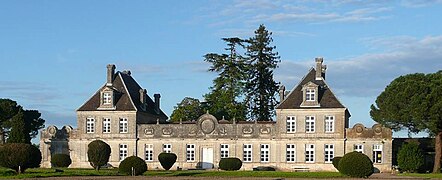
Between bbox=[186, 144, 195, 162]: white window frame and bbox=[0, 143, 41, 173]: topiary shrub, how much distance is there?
18.6 metres

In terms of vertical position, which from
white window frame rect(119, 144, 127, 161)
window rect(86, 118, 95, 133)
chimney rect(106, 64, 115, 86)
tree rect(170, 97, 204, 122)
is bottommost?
white window frame rect(119, 144, 127, 161)

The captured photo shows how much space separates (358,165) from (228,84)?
37.4m

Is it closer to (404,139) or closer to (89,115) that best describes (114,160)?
(89,115)

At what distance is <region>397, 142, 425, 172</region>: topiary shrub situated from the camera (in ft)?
192

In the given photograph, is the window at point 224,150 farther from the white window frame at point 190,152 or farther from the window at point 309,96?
the window at point 309,96

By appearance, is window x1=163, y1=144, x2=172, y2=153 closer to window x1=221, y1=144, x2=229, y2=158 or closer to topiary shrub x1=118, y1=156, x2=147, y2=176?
window x1=221, y1=144, x2=229, y2=158

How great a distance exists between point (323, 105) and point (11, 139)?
26139mm

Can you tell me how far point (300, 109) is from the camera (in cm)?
6231

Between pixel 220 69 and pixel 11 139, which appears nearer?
pixel 11 139

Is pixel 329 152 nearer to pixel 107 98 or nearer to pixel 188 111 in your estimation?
pixel 107 98

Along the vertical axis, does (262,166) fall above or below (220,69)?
below

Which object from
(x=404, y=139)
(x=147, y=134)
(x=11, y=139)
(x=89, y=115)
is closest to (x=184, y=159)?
(x=147, y=134)

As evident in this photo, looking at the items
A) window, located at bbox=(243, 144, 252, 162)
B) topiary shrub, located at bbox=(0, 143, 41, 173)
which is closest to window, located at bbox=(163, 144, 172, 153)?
window, located at bbox=(243, 144, 252, 162)

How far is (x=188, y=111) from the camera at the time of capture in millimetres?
82062
